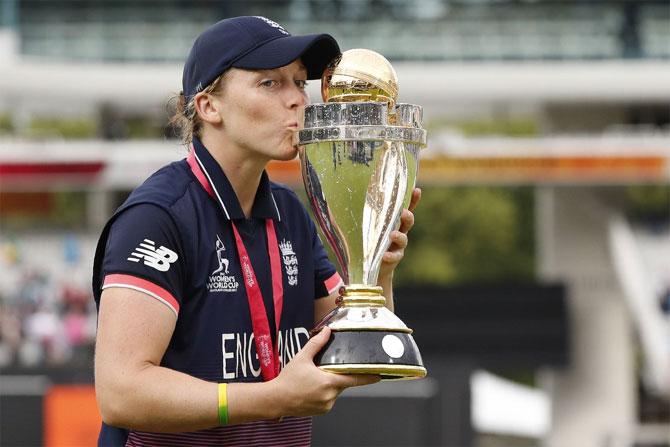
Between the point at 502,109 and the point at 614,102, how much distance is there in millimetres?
2404

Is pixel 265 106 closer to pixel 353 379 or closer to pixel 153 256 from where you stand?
pixel 153 256

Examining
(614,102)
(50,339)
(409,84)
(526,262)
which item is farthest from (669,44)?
(526,262)

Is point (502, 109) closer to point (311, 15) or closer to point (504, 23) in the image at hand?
point (504, 23)

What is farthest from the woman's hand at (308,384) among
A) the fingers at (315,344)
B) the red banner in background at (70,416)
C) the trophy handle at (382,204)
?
the red banner in background at (70,416)

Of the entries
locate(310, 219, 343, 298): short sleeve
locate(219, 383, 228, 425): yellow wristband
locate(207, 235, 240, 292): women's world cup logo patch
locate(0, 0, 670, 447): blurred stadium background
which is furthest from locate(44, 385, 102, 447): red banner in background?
locate(0, 0, 670, 447): blurred stadium background

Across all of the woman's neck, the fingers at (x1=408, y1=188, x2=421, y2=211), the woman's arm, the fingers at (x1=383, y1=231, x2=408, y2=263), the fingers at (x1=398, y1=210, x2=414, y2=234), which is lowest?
the woman's arm

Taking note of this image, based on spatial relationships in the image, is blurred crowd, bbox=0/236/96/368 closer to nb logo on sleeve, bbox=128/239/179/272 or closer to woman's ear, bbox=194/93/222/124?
woman's ear, bbox=194/93/222/124

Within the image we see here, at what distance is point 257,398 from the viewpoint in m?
3.11

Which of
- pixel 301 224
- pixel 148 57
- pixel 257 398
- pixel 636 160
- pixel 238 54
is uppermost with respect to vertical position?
pixel 148 57

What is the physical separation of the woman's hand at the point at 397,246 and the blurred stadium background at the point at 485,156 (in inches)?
828

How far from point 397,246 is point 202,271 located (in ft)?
1.73

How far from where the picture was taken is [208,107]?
11.3 feet

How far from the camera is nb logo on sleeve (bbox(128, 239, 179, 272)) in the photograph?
3.19m

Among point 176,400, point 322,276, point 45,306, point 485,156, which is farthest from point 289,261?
point 485,156
